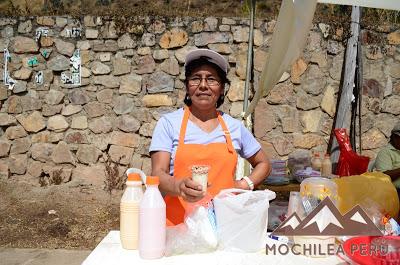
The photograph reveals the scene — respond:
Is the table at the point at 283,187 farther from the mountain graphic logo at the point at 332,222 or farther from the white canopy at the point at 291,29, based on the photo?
the mountain graphic logo at the point at 332,222

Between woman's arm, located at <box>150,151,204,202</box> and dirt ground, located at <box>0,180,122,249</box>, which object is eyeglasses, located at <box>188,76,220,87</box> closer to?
woman's arm, located at <box>150,151,204,202</box>

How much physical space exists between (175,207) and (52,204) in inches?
141

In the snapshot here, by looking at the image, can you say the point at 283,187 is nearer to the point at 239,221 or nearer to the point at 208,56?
the point at 208,56

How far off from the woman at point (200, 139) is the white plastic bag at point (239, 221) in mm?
299

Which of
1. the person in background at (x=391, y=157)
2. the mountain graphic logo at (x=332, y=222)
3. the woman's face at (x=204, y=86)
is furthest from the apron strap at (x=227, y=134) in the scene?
the person in background at (x=391, y=157)

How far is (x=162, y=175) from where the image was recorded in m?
1.93

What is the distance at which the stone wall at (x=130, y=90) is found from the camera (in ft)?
18.1

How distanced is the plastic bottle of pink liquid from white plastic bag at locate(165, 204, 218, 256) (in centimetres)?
7

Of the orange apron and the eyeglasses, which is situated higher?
the eyeglasses

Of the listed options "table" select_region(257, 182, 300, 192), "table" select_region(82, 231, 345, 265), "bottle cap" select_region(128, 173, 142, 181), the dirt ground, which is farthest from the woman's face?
the dirt ground

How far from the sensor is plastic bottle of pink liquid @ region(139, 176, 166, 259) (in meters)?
1.51

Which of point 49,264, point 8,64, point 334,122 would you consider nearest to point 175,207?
point 49,264

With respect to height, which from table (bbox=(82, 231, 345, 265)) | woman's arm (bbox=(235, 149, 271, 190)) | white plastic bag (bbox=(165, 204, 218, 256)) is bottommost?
table (bbox=(82, 231, 345, 265))

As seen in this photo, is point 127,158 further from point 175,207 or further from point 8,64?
point 175,207
